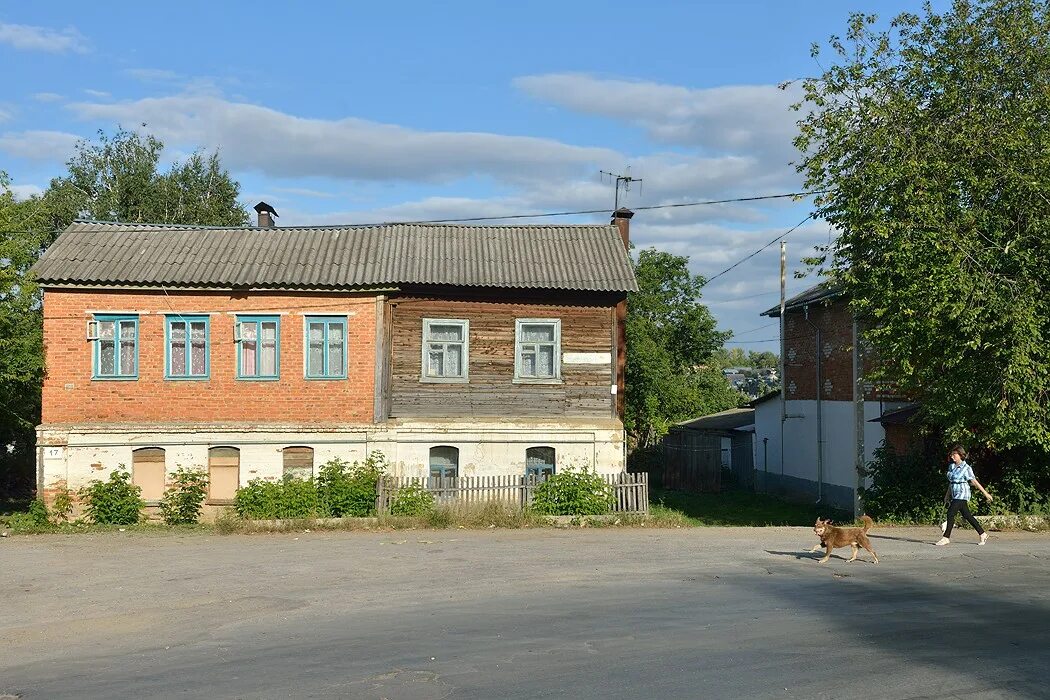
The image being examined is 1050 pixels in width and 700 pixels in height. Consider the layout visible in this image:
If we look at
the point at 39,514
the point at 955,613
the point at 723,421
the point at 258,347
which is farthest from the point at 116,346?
the point at 723,421

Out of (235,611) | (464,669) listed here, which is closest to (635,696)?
(464,669)

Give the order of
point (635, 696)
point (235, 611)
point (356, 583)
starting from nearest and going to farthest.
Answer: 1. point (635, 696)
2. point (235, 611)
3. point (356, 583)

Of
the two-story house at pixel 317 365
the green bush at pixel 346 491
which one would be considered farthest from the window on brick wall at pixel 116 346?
the green bush at pixel 346 491

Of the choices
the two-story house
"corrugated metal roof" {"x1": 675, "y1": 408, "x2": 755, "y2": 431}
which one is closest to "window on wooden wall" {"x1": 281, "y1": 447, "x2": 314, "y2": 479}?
the two-story house

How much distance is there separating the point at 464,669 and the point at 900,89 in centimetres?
1676

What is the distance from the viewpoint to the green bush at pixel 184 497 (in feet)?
79.0

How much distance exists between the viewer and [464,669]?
916cm

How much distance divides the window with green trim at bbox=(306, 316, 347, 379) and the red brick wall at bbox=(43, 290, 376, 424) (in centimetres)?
20

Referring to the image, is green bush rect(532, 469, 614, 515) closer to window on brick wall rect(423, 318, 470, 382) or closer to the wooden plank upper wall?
the wooden plank upper wall

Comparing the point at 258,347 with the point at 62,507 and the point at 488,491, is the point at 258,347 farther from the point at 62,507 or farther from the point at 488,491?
the point at 488,491

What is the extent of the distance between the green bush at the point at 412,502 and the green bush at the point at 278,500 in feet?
6.29

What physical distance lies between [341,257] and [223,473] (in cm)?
621

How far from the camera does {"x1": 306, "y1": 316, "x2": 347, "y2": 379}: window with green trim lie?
82.1 feet

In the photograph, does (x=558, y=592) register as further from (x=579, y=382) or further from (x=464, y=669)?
(x=579, y=382)
